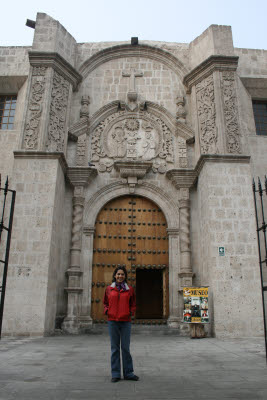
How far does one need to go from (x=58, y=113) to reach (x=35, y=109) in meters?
0.62

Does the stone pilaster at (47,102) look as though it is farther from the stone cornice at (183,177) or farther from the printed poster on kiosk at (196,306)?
the printed poster on kiosk at (196,306)

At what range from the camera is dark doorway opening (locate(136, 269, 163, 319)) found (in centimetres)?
1231

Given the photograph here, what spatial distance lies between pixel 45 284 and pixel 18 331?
1096mm

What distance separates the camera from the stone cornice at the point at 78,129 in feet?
33.0

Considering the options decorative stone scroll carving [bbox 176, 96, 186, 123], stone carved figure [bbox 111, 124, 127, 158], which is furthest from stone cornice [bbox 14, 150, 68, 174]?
decorative stone scroll carving [bbox 176, 96, 186, 123]

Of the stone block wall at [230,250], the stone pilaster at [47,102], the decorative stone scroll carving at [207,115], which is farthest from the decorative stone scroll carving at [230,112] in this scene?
the stone pilaster at [47,102]

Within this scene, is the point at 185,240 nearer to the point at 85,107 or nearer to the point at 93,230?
the point at 93,230

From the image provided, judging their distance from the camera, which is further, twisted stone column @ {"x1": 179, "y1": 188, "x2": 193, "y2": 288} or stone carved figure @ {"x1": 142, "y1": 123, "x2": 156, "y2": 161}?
stone carved figure @ {"x1": 142, "y1": 123, "x2": 156, "y2": 161}

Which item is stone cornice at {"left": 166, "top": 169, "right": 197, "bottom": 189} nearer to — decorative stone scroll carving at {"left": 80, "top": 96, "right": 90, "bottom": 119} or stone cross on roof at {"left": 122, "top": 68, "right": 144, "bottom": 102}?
stone cross on roof at {"left": 122, "top": 68, "right": 144, "bottom": 102}

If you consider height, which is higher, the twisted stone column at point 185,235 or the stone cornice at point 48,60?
the stone cornice at point 48,60

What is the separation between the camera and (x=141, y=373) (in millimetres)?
3885

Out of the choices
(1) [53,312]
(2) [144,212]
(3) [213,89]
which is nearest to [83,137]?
(2) [144,212]

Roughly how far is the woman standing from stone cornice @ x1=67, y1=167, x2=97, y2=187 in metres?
5.81

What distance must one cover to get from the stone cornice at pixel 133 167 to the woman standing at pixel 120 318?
594 centimetres
